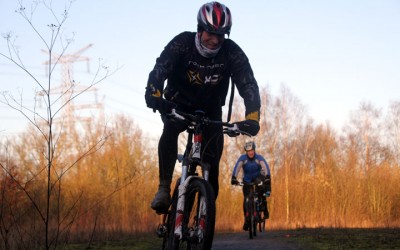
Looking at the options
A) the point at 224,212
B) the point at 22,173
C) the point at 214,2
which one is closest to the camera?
the point at 214,2

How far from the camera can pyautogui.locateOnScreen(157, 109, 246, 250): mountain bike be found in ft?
13.0

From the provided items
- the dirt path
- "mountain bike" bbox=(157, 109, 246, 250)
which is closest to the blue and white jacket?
the dirt path

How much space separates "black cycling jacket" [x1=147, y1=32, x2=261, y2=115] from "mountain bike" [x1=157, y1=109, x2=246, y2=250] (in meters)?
0.38

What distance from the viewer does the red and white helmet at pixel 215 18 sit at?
4.52m

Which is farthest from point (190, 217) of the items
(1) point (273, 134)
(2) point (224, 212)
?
(1) point (273, 134)

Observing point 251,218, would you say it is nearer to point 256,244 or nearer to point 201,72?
point 256,244

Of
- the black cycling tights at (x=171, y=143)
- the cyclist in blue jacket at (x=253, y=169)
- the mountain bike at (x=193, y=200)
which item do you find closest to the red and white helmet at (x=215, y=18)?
the mountain bike at (x=193, y=200)

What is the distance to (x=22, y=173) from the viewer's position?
17062 mm

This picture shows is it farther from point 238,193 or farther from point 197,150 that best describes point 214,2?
point 238,193

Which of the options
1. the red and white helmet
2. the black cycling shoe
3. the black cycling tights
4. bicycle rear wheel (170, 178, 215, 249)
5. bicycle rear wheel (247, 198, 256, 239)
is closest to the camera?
bicycle rear wheel (170, 178, 215, 249)

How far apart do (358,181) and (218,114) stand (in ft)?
50.2

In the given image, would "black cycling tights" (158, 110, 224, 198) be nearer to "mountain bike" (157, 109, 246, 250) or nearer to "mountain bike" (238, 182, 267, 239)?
"mountain bike" (157, 109, 246, 250)

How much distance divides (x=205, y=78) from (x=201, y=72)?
6 cm

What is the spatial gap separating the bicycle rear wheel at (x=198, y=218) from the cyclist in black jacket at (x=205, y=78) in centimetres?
36
